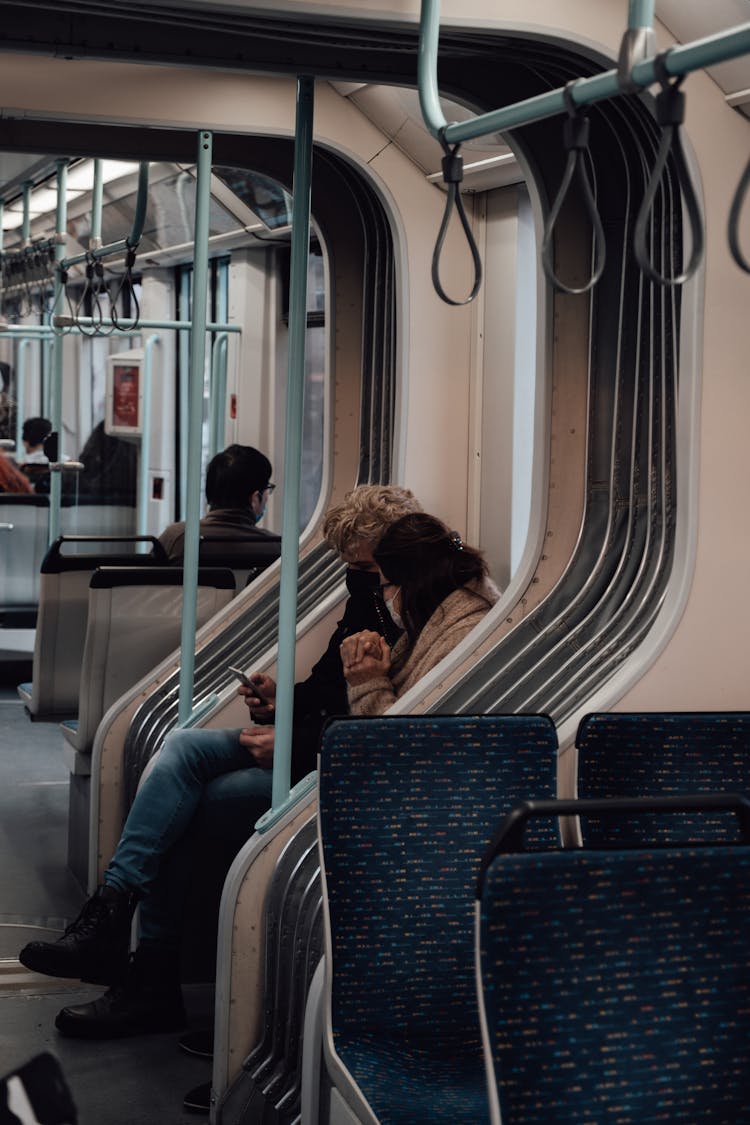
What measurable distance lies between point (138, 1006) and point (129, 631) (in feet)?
4.99

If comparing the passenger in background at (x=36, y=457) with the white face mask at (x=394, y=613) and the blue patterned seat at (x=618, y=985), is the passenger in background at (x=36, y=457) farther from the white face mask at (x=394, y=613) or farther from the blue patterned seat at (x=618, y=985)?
the blue patterned seat at (x=618, y=985)

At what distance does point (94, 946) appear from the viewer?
374 cm

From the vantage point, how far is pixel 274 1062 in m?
3.18

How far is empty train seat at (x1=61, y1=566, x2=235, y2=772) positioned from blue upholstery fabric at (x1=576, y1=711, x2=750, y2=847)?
2467 millimetres

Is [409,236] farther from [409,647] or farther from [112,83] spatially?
[409,647]

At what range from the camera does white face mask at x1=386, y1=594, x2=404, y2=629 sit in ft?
12.3

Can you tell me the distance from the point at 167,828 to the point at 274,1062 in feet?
2.85

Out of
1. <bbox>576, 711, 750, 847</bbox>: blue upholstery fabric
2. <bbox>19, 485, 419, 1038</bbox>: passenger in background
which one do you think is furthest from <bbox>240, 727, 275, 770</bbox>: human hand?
<bbox>576, 711, 750, 847</bbox>: blue upholstery fabric

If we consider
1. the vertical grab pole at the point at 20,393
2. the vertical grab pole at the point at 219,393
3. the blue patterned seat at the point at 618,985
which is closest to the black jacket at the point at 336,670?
the blue patterned seat at the point at 618,985

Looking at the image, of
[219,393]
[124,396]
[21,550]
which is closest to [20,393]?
[124,396]

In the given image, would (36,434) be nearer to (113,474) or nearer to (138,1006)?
(113,474)

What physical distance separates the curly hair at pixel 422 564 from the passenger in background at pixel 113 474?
275 inches

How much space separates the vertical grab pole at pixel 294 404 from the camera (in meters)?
3.14

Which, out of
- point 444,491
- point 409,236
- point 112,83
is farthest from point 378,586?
point 112,83
